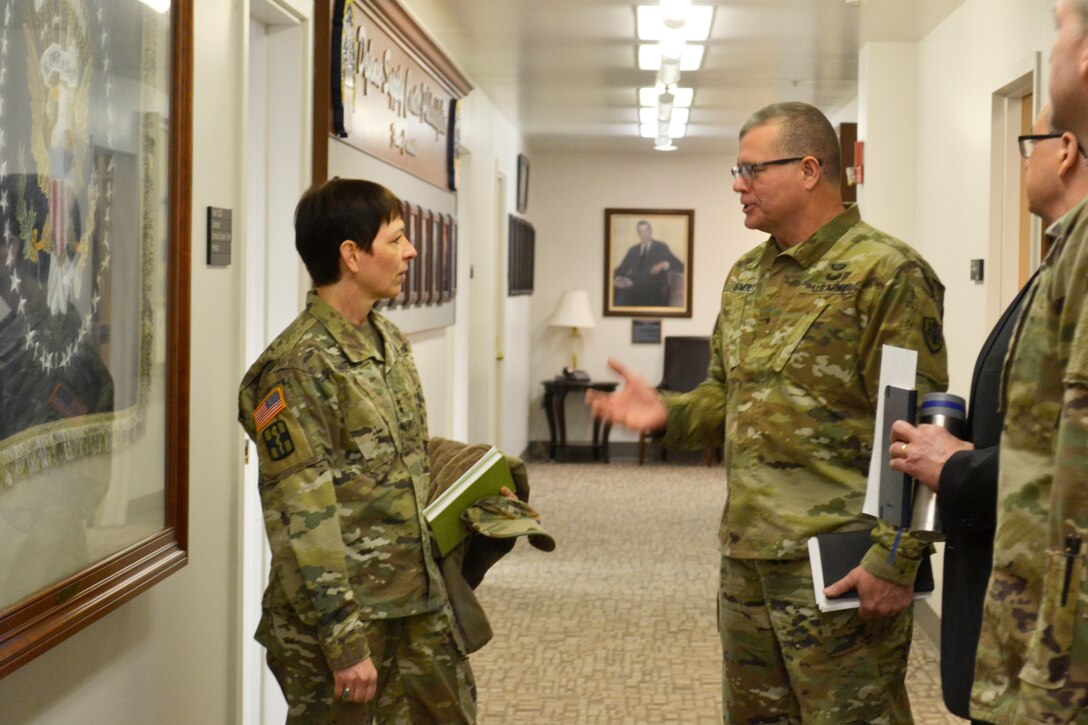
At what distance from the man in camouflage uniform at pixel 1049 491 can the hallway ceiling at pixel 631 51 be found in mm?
4133

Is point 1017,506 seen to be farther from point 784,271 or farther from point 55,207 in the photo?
point 55,207

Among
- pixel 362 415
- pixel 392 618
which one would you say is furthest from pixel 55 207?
pixel 392 618

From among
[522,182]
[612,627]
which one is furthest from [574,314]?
[612,627]

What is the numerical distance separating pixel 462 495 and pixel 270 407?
0.45m

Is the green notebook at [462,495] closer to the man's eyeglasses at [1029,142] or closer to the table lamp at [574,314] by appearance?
the man's eyeglasses at [1029,142]

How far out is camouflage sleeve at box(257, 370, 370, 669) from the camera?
2.08m

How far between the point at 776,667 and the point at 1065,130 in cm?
129

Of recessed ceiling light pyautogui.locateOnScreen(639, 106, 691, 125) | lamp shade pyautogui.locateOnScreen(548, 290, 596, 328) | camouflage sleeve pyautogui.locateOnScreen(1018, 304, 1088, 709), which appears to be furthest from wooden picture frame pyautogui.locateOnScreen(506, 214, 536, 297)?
camouflage sleeve pyautogui.locateOnScreen(1018, 304, 1088, 709)

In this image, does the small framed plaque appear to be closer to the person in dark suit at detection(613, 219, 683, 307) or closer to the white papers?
the person in dark suit at detection(613, 219, 683, 307)

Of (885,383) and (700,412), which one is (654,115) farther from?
(885,383)

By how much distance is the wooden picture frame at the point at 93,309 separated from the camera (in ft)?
5.90

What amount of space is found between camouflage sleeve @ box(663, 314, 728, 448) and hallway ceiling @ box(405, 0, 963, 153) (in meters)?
3.04

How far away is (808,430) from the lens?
2.26 metres

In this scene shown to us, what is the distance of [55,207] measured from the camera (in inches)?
75.6
